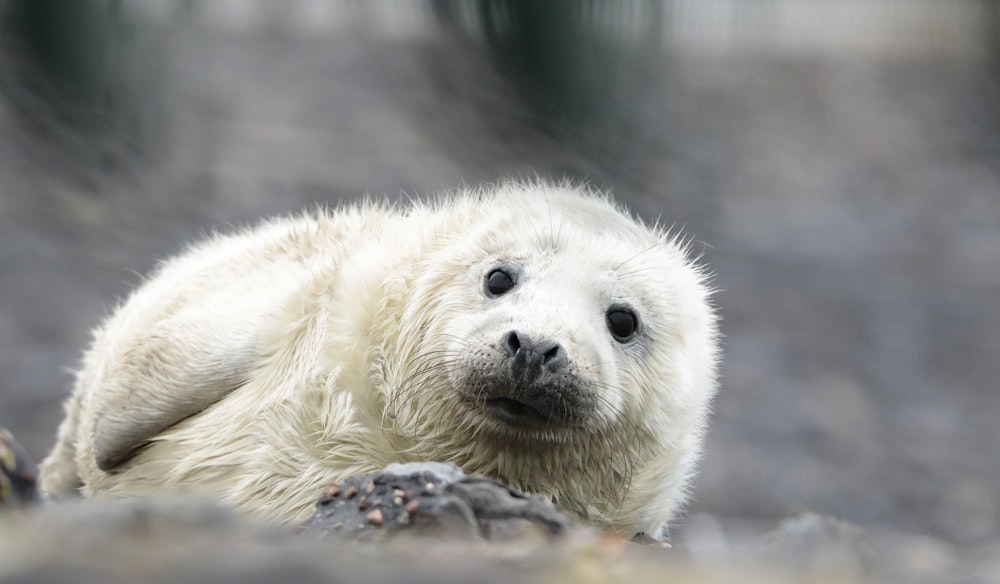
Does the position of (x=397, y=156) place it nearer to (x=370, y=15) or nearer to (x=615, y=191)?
(x=370, y=15)

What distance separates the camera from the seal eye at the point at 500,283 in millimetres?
4227

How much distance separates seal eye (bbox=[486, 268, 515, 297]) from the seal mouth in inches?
19.7

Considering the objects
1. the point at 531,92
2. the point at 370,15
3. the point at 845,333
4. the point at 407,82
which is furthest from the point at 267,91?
the point at 531,92

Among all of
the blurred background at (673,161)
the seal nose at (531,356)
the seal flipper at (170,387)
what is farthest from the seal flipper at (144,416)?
the seal nose at (531,356)

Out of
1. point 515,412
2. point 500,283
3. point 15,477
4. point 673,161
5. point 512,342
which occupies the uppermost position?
point 673,161

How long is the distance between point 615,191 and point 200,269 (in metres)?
1.84

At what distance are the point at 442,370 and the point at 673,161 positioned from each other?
15.5ft

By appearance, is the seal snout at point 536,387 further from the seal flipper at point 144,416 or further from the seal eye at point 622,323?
the seal flipper at point 144,416

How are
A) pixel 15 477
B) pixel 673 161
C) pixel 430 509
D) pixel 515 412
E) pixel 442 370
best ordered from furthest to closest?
pixel 673 161 < pixel 442 370 < pixel 515 412 < pixel 430 509 < pixel 15 477

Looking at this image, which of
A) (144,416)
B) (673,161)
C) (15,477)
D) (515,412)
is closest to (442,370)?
(515,412)

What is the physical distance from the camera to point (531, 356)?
3670 mm

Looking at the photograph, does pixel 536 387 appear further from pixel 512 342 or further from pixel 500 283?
pixel 500 283

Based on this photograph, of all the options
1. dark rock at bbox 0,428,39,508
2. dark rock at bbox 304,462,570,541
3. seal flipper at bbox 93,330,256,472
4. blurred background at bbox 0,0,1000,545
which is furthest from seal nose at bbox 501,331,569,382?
dark rock at bbox 0,428,39,508

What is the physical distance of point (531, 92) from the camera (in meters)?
3.52
